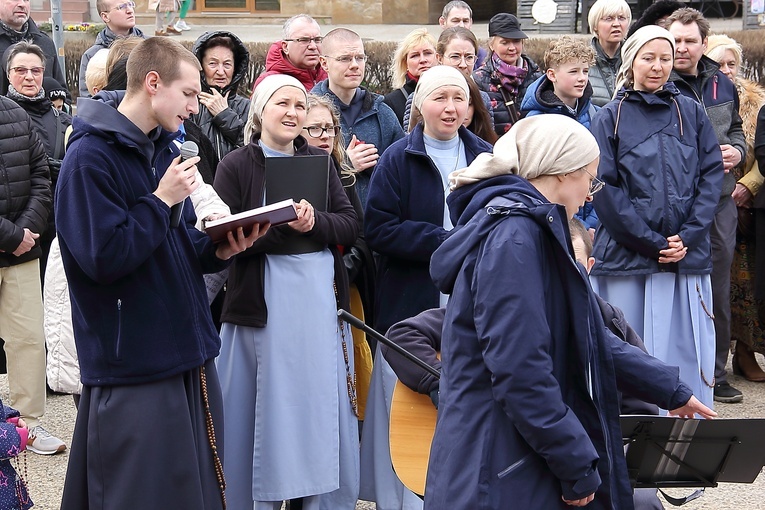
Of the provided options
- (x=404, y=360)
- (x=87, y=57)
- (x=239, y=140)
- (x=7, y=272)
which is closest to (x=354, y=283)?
(x=239, y=140)

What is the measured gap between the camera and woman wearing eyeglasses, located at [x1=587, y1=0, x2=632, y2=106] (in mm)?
6953

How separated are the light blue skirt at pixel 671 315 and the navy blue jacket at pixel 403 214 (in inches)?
50.3

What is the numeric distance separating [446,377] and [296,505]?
199 cm

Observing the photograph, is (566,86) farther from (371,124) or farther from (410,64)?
(371,124)

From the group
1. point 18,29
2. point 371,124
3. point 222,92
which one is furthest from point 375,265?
point 18,29

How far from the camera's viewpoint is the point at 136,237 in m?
3.31

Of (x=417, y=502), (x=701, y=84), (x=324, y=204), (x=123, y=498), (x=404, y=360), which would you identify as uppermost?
(x=701, y=84)

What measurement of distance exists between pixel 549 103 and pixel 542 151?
3306 millimetres

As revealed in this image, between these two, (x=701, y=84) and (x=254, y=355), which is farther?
(x=701, y=84)

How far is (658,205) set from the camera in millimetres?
5484

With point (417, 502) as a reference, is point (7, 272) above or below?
above

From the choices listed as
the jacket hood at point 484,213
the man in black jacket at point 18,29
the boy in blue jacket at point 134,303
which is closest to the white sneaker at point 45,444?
the boy in blue jacket at point 134,303

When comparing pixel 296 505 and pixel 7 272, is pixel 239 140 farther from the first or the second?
pixel 296 505

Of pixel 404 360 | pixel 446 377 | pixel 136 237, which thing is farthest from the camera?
pixel 404 360
